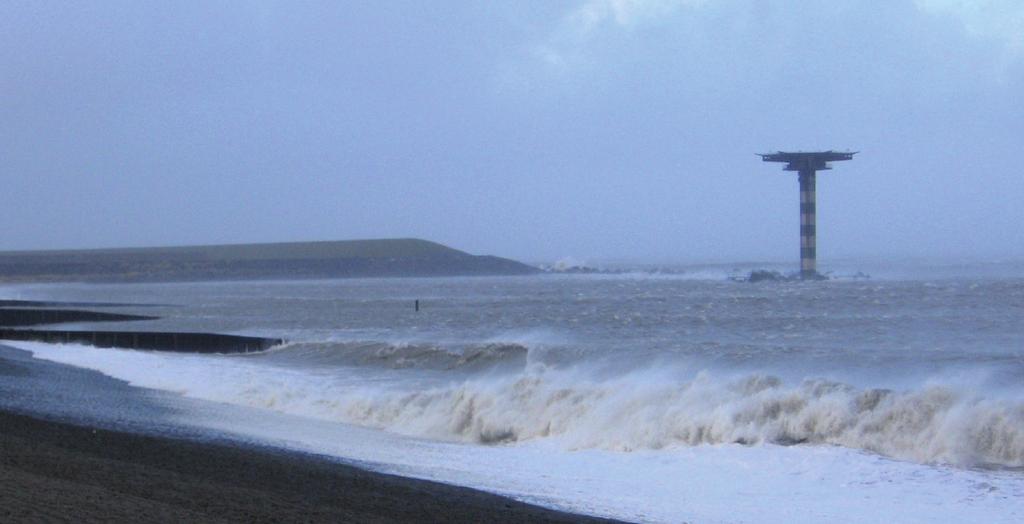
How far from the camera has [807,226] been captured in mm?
96750

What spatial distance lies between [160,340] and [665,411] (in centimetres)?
2392

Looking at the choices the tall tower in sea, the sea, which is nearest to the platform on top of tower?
the tall tower in sea

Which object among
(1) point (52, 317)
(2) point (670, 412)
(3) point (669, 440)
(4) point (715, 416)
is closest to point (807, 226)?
(1) point (52, 317)

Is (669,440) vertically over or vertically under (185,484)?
under

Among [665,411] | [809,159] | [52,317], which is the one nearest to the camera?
[665,411]

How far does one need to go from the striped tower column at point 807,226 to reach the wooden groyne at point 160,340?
64081 mm

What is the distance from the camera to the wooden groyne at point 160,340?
3609 cm

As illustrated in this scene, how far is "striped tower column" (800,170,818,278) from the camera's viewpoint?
93.1m

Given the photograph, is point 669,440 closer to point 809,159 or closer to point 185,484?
point 185,484

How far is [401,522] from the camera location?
400 inches

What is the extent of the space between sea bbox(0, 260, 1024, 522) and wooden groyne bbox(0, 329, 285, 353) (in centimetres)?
106

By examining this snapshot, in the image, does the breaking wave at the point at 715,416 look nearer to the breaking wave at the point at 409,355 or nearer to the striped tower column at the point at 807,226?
the breaking wave at the point at 409,355

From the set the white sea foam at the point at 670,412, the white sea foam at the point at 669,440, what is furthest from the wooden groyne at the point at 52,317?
the white sea foam at the point at 669,440

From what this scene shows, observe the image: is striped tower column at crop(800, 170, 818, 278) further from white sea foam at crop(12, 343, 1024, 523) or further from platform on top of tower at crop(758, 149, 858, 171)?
white sea foam at crop(12, 343, 1024, 523)
